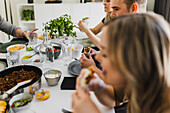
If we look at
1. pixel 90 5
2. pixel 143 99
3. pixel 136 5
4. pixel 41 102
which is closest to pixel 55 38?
pixel 136 5

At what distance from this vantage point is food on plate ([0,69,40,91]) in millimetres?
1111

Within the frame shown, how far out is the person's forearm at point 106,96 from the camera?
1.03 m

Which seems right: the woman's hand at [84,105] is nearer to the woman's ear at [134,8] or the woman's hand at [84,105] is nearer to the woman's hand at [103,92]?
the woman's hand at [103,92]

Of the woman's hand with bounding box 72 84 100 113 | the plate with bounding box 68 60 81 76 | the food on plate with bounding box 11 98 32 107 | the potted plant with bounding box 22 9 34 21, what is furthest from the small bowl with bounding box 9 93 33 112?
the potted plant with bounding box 22 9 34 21

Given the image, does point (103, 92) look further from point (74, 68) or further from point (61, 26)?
point (61, 26)

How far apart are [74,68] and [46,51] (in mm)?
311

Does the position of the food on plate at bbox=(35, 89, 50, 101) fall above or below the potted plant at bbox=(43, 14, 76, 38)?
below

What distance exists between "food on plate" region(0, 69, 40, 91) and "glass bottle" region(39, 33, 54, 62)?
1.14ft

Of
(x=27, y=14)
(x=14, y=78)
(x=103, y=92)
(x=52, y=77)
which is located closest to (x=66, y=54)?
(x=52, y=77)

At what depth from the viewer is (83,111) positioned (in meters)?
0.79

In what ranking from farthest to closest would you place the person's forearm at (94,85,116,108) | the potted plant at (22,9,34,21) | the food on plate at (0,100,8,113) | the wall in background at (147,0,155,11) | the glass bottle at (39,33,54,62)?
the wall in background at (147,0,155,11), the potted plant at (22,9,34,21), the glass bottle at (39,33,54,62), the person's forearm at (94,85,116,108), the food on plate at (0,100,8,113)

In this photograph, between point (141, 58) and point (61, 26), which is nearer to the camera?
point (141, 58)

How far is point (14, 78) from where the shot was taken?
119 cm

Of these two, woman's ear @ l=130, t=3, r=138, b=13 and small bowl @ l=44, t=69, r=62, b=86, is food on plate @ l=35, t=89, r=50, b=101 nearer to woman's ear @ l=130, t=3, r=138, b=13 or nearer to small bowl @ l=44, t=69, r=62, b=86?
small bowl @ l=44, t=69, r=62, b=86
